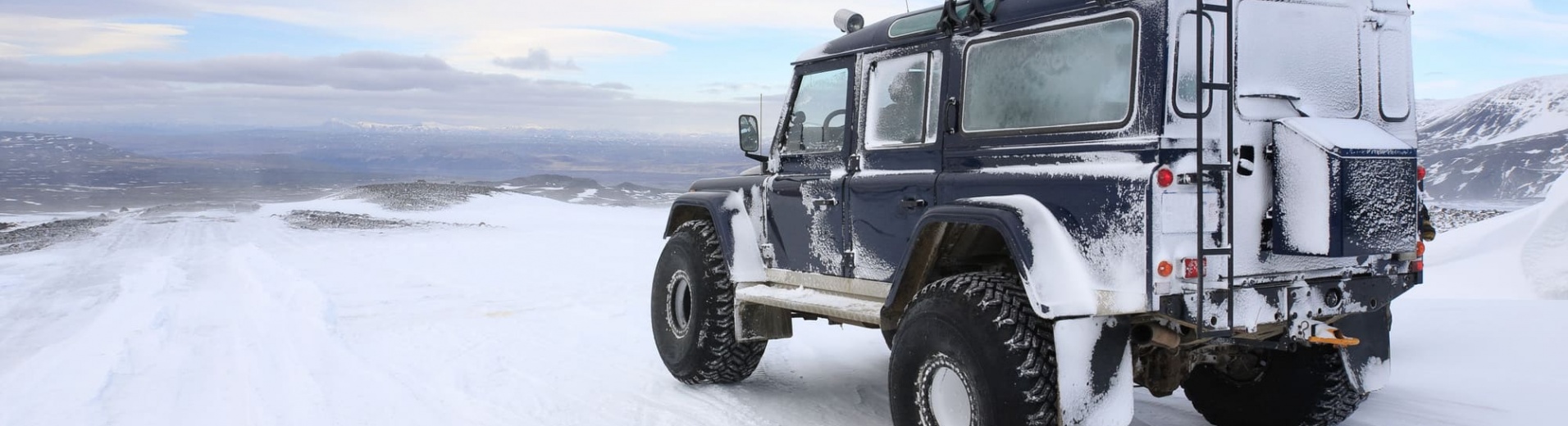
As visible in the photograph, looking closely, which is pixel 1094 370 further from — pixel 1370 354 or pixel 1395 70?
pixel 1395 70

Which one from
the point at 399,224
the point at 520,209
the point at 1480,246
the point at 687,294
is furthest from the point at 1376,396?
the point at 520,209

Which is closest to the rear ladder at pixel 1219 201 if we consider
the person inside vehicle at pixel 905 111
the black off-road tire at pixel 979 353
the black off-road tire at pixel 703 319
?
the black off-road tire at pixel 979 353

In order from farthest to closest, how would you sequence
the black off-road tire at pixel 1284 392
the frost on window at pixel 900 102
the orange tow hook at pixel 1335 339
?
1. the frost on window at pixel 900 102
2. the black off-road tire at pixel 1284 392
3. the orange tow hook at pixel 1335 339

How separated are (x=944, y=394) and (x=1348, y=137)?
6.24 ft

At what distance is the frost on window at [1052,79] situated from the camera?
4758mm

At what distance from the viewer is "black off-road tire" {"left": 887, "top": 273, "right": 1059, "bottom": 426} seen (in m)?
4.66

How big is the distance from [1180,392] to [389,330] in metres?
6.52

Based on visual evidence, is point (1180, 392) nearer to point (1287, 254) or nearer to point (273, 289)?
point (1287, 254)

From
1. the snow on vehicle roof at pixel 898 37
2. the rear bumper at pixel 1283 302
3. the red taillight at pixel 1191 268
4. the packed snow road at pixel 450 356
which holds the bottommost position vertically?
the packed snow road at pixel 450 356

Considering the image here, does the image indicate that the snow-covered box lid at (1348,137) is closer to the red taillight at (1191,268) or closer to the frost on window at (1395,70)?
the frost on window at (1395,70)

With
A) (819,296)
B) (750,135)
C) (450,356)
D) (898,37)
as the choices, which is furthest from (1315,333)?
(450,356)

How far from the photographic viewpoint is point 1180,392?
7.23 metres

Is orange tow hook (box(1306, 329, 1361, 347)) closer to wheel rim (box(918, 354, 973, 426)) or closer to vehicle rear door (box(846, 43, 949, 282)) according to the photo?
wheel rim (box(918, 354, 973, 426))

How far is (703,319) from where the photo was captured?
7.45m
